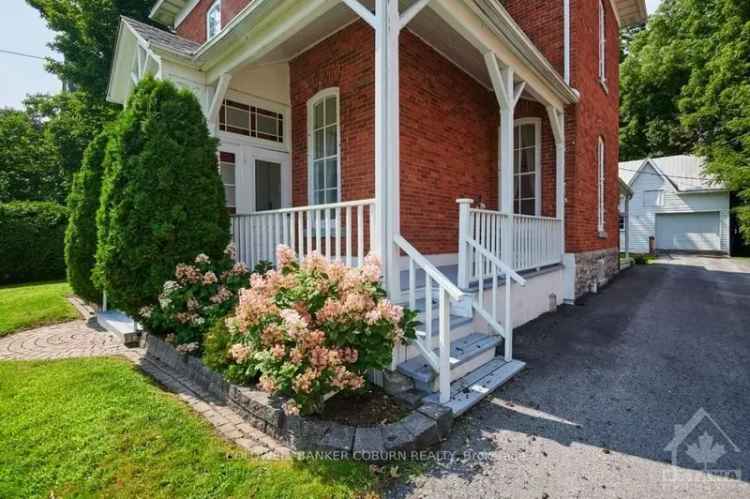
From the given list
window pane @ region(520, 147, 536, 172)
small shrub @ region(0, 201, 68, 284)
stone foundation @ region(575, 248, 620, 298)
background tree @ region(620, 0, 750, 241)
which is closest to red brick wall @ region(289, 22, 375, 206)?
window pane @ region(520, 147, 536, 172)

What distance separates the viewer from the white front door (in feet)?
21.2

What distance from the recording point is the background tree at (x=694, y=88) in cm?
1697

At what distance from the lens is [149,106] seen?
14.8ft

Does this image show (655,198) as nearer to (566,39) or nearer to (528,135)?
(566,39)

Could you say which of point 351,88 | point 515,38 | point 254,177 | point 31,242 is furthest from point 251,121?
point 31,242

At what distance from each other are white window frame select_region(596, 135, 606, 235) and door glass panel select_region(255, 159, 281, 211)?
306 inches

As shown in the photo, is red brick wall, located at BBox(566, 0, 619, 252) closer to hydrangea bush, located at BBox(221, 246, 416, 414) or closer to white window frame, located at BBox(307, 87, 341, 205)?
white window frame, located at BBox(307, 87, 341, 205)

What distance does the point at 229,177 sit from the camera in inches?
255

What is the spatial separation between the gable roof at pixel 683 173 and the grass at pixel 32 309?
2627 cm

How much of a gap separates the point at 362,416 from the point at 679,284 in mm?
10850

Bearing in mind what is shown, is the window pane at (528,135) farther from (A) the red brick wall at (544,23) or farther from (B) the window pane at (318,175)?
(B) the window pane at (318,175)

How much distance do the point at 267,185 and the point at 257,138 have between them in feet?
2.80

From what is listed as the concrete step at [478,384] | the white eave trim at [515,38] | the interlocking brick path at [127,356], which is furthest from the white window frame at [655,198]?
the interlocking brick path at [127,356]

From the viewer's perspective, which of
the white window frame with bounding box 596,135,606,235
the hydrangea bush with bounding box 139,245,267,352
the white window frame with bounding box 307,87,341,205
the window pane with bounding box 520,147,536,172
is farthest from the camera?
the white window frame with bounding box 596,135,606,235
